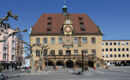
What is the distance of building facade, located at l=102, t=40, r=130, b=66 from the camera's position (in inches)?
3578

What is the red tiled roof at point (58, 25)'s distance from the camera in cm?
5875

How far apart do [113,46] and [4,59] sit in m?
54.1

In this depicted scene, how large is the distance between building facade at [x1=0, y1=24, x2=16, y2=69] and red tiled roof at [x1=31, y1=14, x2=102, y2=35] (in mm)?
12341

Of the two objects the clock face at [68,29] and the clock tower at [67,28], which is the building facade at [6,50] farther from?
the clock face at [68,29]

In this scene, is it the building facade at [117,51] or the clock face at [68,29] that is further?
the building facade at [117,51]

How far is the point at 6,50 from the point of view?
66125 mm

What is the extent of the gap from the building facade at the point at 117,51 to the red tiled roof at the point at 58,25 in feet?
106

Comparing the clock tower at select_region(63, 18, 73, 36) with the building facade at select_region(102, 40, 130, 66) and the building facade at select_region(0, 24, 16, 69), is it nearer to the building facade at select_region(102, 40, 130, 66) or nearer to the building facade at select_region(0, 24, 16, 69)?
the building facade at select_region(0, 24, 16, 69)

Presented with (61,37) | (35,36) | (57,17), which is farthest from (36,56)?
(57,17)

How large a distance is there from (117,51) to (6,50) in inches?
2124

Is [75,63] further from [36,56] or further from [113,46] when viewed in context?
[113,46]

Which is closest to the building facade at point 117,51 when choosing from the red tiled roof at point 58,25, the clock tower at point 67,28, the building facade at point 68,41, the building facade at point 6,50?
the red tiled roof at point 58,25

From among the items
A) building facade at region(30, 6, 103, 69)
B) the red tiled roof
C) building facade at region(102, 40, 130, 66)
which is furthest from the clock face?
building facade at region(102, 40, 130, 66)

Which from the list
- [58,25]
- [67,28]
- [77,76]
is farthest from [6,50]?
[77,76]
